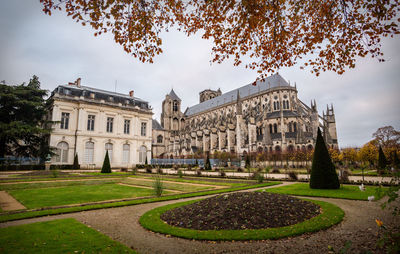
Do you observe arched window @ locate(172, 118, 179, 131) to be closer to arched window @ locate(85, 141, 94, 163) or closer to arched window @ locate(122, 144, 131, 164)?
arched window @ locate(122, 144, 131, 164)

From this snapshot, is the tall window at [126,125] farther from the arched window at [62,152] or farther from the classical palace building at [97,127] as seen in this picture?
the arched window at [62,152]

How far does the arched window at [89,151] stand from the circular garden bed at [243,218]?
27.1 meters

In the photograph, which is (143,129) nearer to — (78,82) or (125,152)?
(125,152)

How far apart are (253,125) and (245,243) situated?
42.1 m

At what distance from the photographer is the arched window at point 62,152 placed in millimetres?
27584

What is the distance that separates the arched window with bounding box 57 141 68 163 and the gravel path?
25.8 meters

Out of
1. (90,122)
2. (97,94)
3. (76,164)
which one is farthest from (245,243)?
(97,94)

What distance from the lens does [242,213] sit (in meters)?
5.39

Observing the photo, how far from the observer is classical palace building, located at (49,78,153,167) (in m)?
28.2

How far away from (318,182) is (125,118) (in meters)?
29.1

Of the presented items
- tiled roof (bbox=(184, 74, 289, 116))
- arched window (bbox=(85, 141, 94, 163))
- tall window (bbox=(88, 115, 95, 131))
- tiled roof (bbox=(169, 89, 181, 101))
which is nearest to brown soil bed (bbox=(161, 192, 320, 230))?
arched window (bbox=(85, 141, 94, 163))

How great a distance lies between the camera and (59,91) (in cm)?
2941

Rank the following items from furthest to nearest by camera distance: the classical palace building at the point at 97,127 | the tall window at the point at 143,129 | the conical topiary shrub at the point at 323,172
→ the tall window at the point at 143,129
the classical palace building at the point at 97,127
the conical topiary shrub at the point at 323,172

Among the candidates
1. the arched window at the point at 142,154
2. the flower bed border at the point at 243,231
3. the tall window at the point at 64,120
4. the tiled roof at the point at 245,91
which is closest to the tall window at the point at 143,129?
the arched window at the point at 142,154
